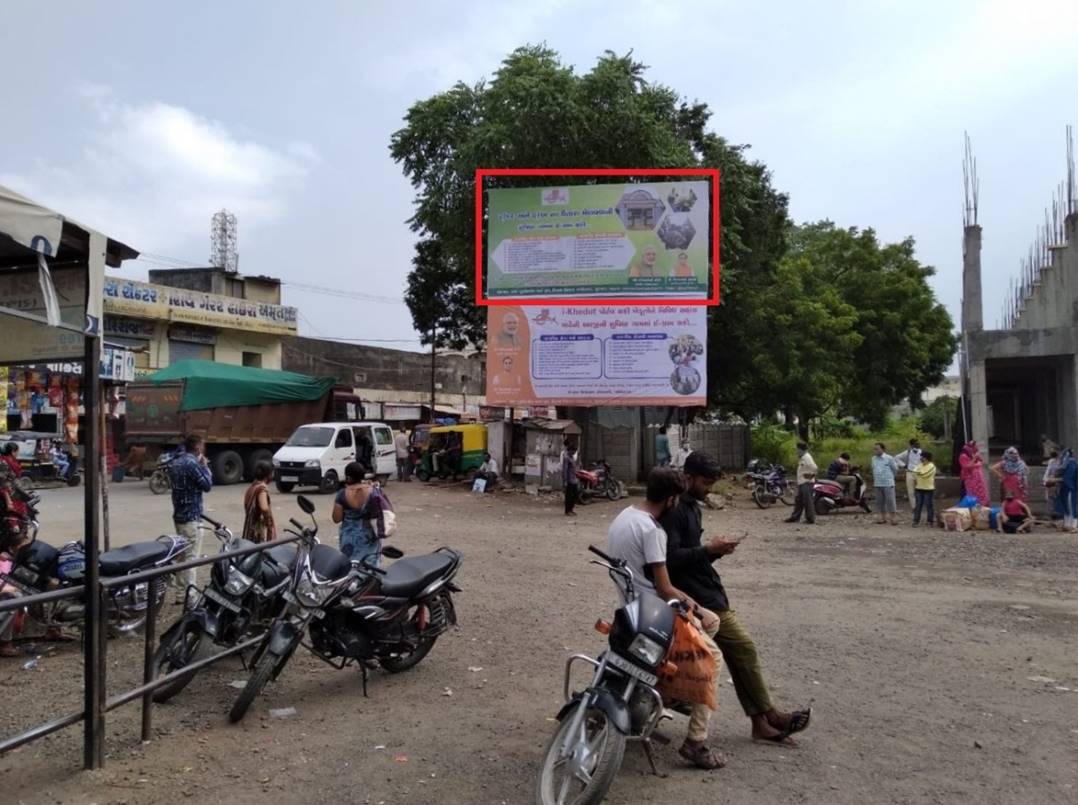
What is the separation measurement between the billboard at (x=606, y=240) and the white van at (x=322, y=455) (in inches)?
207

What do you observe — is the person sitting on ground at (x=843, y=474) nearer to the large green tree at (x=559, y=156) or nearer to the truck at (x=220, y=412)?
the large green tree at (x=559, y=156)

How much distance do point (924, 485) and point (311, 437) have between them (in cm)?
1352

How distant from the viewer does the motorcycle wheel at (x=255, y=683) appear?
490cm

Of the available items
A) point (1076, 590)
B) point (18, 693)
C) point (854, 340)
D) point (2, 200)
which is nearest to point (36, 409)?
point (18, 693)

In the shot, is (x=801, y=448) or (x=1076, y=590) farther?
(x=801, y=448)

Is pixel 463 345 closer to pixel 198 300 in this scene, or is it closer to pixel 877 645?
pixel 198 300

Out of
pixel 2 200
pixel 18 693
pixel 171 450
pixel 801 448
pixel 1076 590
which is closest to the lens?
pixel 2 200

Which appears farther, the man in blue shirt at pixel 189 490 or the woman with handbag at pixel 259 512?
the woman with handbag at pixel 259 512

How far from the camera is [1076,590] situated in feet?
30.9

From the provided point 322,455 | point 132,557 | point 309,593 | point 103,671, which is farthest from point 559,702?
point 322,455

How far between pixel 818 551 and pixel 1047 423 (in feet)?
55.3

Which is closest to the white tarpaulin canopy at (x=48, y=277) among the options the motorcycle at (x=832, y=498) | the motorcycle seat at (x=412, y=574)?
the motorcycle seat at (x=412, y=574)

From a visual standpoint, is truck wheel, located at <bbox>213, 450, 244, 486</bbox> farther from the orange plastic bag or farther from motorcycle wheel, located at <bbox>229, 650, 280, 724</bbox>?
the orange plastic bag

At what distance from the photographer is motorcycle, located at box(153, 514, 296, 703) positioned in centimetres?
529
